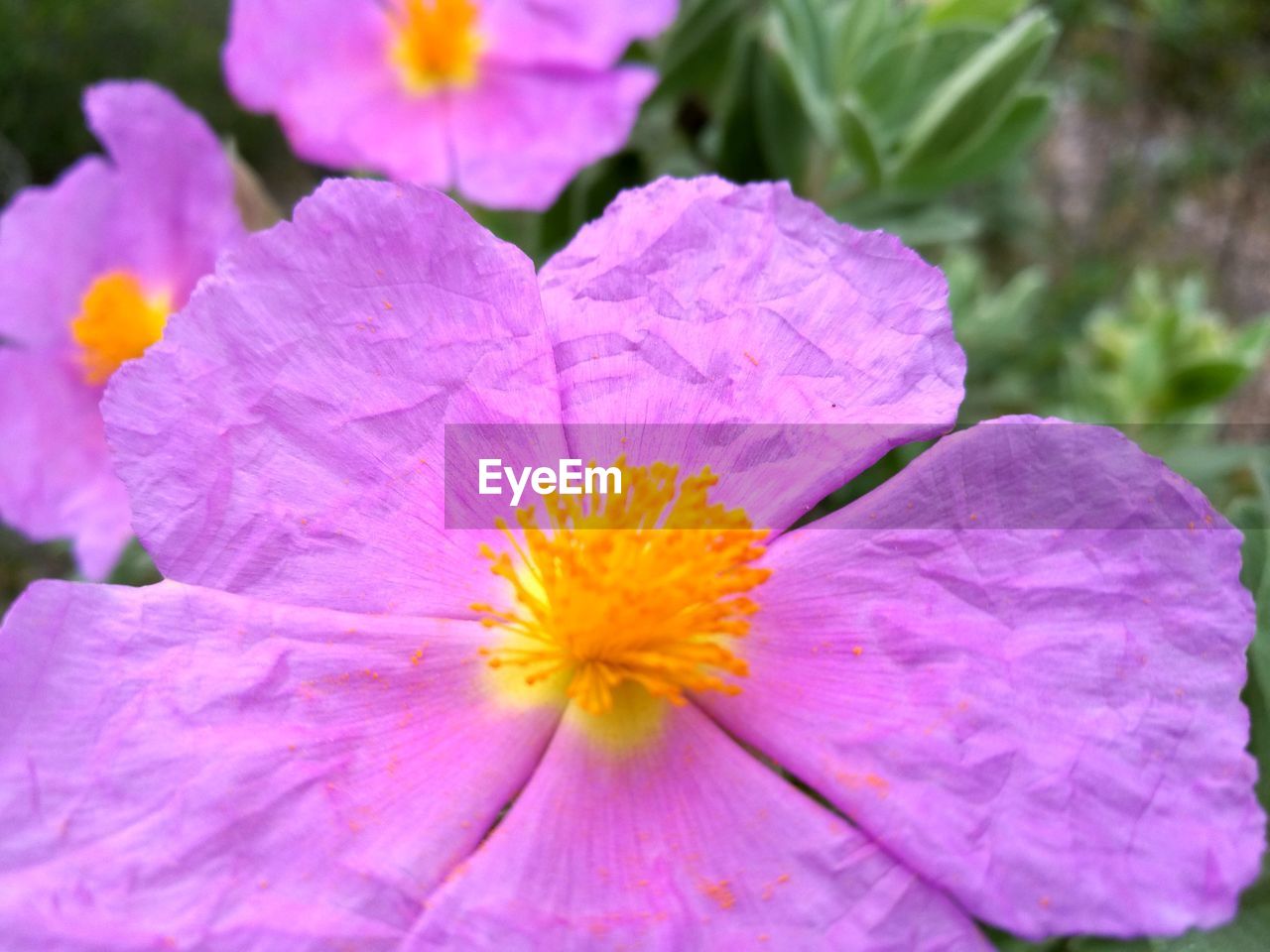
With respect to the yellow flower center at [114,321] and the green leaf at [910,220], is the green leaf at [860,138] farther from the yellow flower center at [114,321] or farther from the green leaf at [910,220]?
the yellow flower center at [114,321]

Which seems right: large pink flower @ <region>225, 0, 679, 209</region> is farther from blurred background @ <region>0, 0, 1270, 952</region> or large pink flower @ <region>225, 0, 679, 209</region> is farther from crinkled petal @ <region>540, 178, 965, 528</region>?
crinkled petal @ <region>540, 178, 965, 528</region>

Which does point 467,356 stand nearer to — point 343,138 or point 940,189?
point 343,138

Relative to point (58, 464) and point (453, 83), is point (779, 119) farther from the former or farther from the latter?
point (58, 464)

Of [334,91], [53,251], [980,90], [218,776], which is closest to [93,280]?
[53,251]

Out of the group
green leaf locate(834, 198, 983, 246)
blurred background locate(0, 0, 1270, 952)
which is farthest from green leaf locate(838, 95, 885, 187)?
green leaf locate(834, 198, 983, 246)
